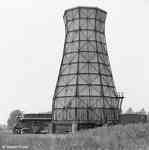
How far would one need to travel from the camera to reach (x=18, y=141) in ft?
77.0

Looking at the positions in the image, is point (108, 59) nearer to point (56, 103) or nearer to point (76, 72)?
point (76, 72)

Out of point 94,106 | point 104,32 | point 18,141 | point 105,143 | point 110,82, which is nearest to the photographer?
point 105,143

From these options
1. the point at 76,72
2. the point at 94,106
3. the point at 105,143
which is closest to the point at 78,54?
the point at 76,72

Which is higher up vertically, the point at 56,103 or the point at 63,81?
the point at 63,81

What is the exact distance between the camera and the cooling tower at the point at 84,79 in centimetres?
3794

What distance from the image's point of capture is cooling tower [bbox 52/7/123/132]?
124 ft

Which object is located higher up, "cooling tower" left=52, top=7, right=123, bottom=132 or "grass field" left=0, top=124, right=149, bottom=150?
"cooling tower" left=52, top=7, right=123, bottom=132

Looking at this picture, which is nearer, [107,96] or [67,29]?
[107,96]

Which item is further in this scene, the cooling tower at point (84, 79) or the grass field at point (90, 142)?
the cooling tower at point (84, 79)

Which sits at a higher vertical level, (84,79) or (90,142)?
(84,79)

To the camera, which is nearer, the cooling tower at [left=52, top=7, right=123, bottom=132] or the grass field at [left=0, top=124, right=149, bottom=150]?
the grass field at [left=0, top=124, right=149, bottom=150]

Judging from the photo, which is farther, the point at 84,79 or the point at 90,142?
the point at 84,79

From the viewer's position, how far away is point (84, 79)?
38500 millimetres

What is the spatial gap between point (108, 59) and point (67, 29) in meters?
8.03
